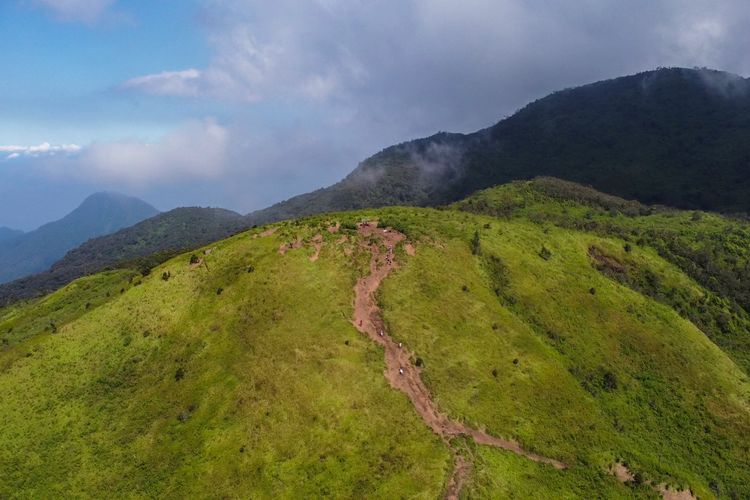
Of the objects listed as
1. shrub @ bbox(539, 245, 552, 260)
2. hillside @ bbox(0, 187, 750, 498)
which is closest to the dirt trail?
hillside @ bbox(0, 187, 750, 498)

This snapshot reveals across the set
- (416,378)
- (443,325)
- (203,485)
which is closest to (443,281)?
(443,325)

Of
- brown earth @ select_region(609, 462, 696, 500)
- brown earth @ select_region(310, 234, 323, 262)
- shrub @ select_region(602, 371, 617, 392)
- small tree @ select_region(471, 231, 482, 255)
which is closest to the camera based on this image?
brown earth @ select_region(609, 462, 696, 500)

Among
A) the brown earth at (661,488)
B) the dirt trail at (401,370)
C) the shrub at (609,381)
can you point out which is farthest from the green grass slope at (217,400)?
the shrub at (609,381)

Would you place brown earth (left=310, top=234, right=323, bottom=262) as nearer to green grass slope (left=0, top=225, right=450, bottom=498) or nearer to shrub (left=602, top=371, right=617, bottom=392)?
green grass slope (left=0, top=225, right=450, bottom=498)

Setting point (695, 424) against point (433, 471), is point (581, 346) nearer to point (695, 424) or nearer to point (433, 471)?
point (695, 424)

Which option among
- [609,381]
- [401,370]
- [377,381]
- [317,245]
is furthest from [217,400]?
[609,381]

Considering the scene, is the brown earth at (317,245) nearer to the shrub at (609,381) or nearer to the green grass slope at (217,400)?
the green grass slope at (217,400)

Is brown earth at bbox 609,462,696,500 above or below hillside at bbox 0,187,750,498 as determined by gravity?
below
